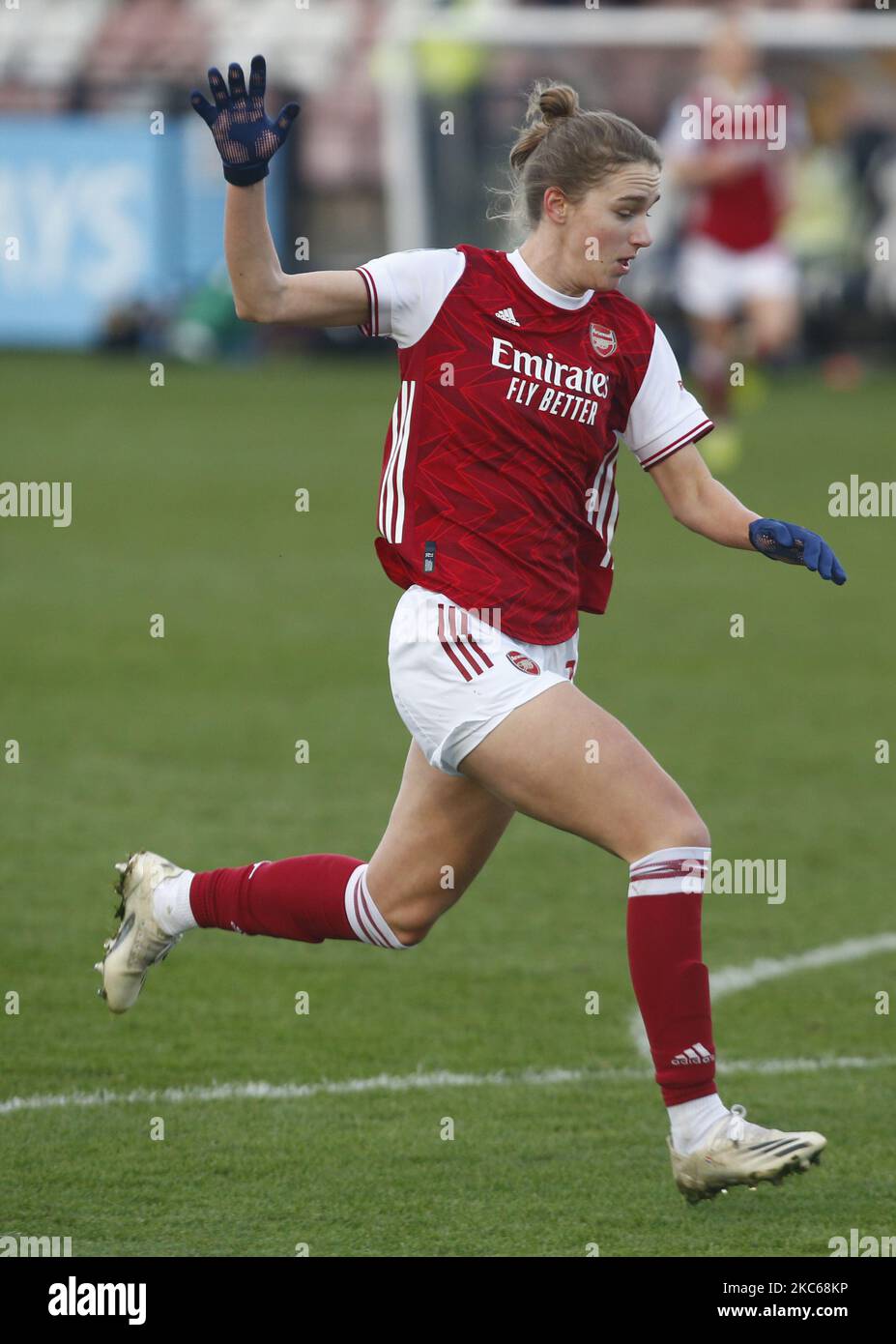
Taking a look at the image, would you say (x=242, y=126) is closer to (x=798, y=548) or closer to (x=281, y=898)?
(x=798, y=548)

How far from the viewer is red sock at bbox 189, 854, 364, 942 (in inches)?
185

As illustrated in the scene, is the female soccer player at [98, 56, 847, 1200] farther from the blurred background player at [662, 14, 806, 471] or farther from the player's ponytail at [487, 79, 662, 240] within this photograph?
the blurred background player at [662, 14, 806, 471]

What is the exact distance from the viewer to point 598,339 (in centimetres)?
446

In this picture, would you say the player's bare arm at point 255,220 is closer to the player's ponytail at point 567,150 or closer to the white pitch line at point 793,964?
the player's ponytail at point 567,150

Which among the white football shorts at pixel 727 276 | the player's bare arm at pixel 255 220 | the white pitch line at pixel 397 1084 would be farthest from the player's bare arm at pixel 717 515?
the white football shorts at pixel 727 276

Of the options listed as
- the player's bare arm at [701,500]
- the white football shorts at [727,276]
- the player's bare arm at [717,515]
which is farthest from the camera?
the white football shorts at [727,276]

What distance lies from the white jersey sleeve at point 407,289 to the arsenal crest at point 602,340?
30 cm

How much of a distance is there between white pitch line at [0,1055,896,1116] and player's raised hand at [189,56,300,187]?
2.04 meters

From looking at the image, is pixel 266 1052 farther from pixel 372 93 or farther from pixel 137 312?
pixel 372 93

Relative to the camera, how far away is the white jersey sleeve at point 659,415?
4.57 m

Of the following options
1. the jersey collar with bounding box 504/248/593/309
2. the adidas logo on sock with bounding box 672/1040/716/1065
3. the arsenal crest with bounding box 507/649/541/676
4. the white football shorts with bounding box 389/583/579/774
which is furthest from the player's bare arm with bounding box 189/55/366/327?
the adidas logo on sock with bounding box 672/1040/716/1065

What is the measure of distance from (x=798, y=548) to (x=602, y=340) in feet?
1.90
